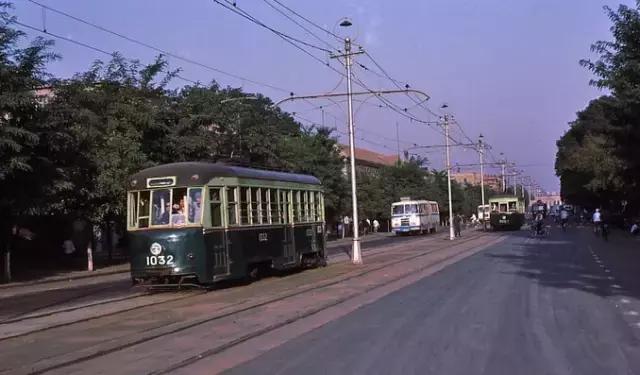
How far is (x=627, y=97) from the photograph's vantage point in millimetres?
18344

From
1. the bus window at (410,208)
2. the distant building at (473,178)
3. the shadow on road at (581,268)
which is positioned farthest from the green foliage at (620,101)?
the distant building at (473,178)

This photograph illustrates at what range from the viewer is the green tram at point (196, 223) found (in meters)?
17.7

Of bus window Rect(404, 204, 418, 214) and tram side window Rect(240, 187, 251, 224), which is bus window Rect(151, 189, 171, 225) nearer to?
tram side window Rect(240, 187, 251, 224)

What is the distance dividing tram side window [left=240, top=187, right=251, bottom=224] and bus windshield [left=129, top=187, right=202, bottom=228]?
1697 millimetres

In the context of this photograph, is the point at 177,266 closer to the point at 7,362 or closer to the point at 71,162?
the point at 7,362

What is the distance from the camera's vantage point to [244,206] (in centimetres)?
1972

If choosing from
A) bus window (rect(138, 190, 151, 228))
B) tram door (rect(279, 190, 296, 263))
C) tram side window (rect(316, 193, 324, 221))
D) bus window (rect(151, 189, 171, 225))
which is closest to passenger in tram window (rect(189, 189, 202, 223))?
bus window (rect(151, 189, 171, 225))

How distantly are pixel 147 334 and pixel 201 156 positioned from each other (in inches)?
1041

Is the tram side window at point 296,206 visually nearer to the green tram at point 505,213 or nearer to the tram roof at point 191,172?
the tram roof at point 191,172

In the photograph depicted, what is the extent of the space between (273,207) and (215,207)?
3.42 metres

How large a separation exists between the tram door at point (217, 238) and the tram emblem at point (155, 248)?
115 cm

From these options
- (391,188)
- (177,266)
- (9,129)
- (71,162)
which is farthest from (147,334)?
(391,188)

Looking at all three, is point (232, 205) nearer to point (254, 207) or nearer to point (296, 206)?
point (254, 207)

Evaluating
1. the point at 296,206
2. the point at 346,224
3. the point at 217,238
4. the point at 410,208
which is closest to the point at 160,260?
the point at 217,238
